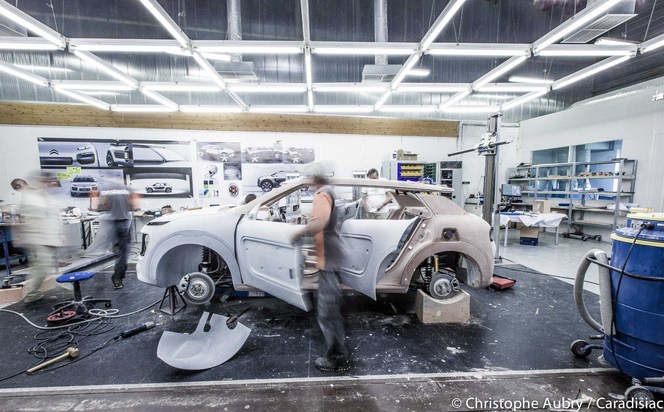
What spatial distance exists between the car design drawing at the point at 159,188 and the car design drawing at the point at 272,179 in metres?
2.76

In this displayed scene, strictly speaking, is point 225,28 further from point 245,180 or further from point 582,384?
point 582,384

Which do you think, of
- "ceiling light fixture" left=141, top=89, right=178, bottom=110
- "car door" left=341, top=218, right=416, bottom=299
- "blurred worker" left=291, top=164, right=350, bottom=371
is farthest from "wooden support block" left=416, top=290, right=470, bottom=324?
"ceiling light fixture" left=141, top=89, right=178, bottom=110

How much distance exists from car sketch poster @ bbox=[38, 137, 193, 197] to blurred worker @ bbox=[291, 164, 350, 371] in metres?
7.45

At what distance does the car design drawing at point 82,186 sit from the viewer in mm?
7484

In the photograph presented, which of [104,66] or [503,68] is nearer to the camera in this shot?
[104,66]

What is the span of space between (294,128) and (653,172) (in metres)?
9.57

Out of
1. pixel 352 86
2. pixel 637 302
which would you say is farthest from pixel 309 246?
pixel 352 86

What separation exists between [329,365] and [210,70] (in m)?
5.38

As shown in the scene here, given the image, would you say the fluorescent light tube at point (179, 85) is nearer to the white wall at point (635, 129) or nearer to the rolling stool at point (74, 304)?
the rolling stool at point (74, 304)

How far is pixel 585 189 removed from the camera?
702cm

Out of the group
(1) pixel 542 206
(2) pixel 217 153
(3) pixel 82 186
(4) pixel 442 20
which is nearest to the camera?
(4) pixel 442 20

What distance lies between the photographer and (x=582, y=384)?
1858 millimetres

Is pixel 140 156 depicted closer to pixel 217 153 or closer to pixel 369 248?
pixel 217 153

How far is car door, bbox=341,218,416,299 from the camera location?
2.49m
